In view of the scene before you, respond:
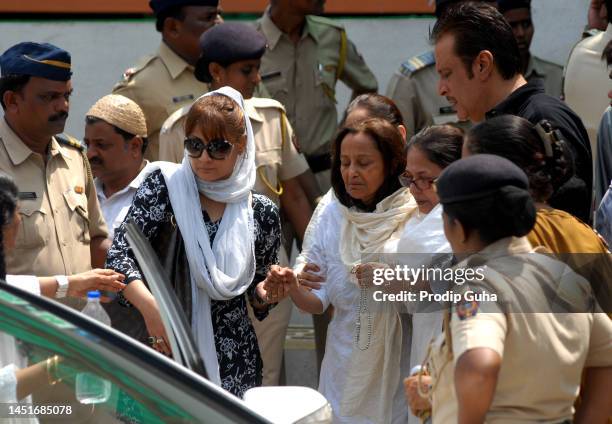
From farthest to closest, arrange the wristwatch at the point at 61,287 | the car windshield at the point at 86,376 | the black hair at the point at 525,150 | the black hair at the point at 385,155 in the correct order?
the black hair at the point at 385,155 → the wristwatch at the point at 61,287 → the black hair at the point at 525,150 → the car windshield at the point at 86,376

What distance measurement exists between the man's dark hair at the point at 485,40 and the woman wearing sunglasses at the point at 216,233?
83 centimetres

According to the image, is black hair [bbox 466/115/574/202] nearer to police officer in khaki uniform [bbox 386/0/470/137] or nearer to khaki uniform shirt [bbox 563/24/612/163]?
khaki uniform shirt [bbox 563/24/612/163]

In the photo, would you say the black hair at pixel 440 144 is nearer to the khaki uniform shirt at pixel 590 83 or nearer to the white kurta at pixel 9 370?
the khaki uniform shirt at pixel 590 83

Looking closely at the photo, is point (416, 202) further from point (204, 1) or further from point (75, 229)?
point (204, 1)

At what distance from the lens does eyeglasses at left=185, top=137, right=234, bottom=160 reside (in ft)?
13.6

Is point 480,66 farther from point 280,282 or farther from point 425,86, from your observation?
point 425,86

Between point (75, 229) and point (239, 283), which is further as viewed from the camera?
point (75, 229)

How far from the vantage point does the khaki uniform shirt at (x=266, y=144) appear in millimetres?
5316

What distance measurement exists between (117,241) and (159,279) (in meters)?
1.67

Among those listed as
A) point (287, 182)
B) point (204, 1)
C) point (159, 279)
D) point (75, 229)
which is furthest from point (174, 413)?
point (204, 1)

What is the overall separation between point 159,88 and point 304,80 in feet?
2.88

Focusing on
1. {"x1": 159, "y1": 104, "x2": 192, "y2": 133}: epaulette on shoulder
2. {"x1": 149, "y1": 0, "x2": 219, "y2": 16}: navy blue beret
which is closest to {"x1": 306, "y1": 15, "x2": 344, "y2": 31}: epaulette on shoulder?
{"x1": 149, "y1": 0, "x2": 219, "y2": 16}: navy blue beret

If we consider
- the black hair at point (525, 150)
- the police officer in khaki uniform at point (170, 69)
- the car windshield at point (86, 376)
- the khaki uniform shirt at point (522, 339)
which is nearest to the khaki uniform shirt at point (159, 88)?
the police officer in khaki uniform at point (170, 69)

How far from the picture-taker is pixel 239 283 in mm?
4121
